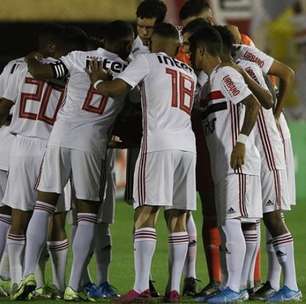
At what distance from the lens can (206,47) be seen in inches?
339

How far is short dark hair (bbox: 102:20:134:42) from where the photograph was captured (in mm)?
8617

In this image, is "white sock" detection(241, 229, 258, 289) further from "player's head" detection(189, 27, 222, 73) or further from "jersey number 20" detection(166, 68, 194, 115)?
"player's head" detection(189, 27, 222, 73)

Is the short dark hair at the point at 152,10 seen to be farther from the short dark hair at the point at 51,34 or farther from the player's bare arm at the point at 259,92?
the player's bare arm at the point at 259,92

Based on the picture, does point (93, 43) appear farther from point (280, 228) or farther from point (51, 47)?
point (280, 228)

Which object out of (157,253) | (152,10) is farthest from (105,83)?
(157,253)

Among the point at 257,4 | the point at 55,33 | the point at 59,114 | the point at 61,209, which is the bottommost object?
the point at 61,209

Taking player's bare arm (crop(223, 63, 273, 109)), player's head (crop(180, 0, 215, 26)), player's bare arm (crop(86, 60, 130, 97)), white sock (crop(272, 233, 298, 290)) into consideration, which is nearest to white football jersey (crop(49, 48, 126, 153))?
player's bare arm (crop(86, 60, 130, 97))

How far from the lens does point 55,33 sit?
29.3 feet

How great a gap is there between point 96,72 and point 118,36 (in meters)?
0.35

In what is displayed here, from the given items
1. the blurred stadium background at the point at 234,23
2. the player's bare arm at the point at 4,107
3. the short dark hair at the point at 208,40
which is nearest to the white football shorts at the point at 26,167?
the player's bare arm at the point at 4,107

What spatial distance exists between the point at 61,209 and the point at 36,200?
26 centimetres

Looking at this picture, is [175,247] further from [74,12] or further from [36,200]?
[74,12]

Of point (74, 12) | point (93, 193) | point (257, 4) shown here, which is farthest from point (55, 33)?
point (74, 12)

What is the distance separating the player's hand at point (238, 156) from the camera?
333 inches
